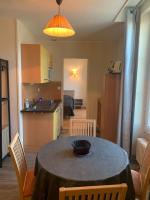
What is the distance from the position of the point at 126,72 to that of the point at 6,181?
103 inches

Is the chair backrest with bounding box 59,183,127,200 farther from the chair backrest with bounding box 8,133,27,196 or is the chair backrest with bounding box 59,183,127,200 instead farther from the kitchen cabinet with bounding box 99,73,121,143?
the kitchen cabinet with bounding box 99,73,121,143

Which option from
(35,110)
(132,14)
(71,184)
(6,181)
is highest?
(132,14)

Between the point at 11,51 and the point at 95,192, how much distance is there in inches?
124

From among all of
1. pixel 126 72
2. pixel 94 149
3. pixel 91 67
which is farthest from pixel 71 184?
pixel 91 67

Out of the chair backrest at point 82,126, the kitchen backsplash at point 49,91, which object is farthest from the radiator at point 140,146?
the kitchen backsplash at point 49,91

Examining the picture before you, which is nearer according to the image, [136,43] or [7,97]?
[136,43]

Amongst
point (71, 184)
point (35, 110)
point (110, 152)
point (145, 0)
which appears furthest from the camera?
point (35, 110)

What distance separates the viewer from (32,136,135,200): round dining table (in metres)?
1.54

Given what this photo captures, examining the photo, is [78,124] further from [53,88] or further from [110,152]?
[53,88]

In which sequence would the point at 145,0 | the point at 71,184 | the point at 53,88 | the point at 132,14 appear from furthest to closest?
1. the point at 53,88
2. the point at 132,14
3. the point at 145,0
4. the point at 71,184

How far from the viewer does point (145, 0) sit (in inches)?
110

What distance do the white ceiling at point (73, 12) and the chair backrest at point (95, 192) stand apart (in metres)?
2.46

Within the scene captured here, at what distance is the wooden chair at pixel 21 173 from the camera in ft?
6.04

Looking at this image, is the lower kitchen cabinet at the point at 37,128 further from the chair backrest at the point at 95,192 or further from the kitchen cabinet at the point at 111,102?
the chair backrest at the point at 95,192
